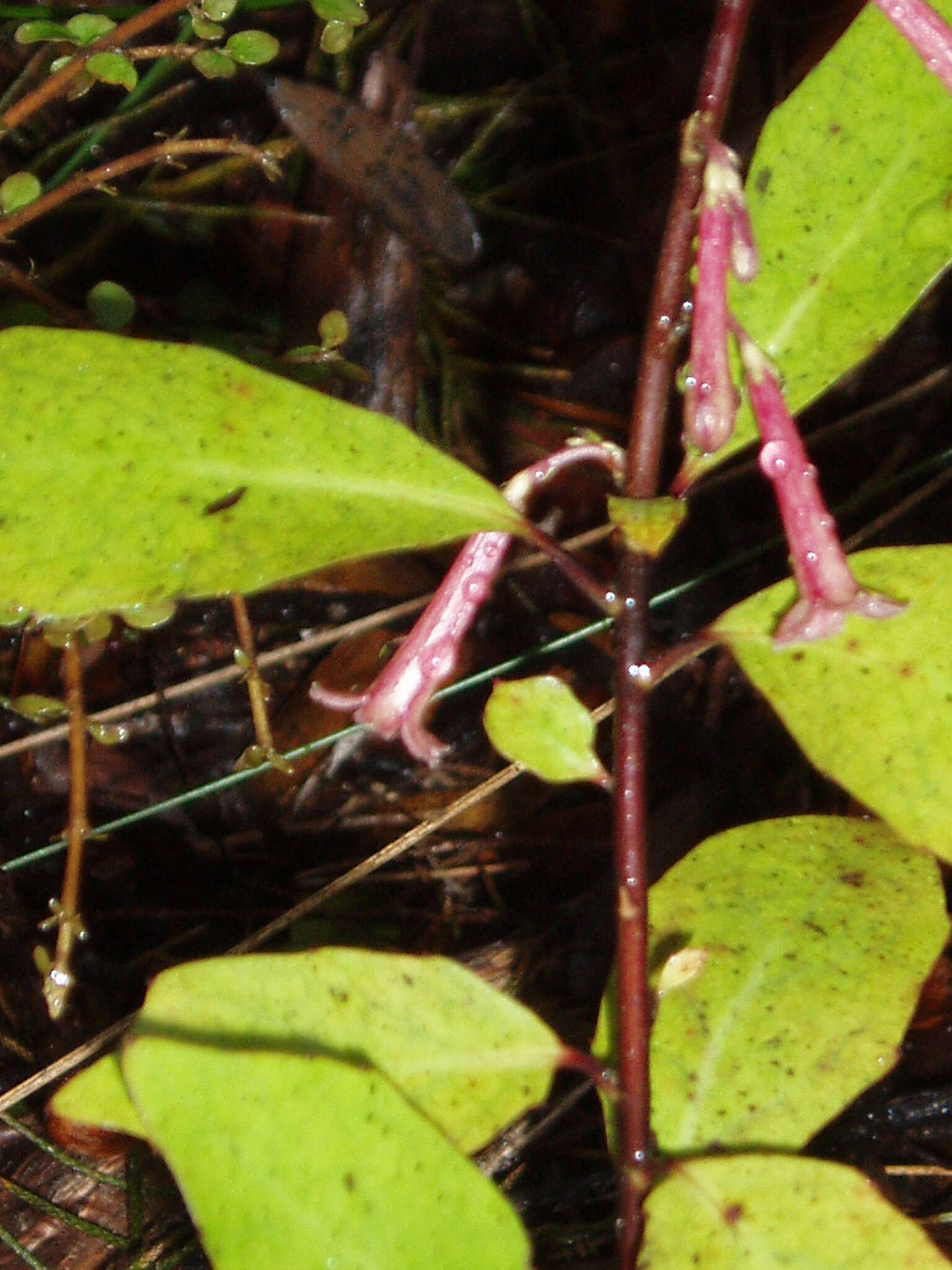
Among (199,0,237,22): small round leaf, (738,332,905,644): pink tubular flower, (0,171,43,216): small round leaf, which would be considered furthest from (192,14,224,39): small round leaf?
(738,332,905,644): pink tubular flower

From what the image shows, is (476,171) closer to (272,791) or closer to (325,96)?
(325,96)

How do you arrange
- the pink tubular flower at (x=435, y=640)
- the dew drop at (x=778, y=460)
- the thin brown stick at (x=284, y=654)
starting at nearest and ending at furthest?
1. the dew drop at (x=778, y=460)
2. the pink tubular flower at (x=435, y=640)
3. the thin brown stick at (x=284, y=654)

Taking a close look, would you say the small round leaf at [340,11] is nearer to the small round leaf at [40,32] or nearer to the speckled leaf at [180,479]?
the small round leaf at [40,32]

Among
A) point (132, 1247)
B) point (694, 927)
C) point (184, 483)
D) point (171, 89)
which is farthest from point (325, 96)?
point (132, 1247)

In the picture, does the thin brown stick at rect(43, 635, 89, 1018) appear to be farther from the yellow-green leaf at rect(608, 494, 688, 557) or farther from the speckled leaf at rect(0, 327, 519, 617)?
the yellow-green leaf at rect(608, 494, 688, 557)

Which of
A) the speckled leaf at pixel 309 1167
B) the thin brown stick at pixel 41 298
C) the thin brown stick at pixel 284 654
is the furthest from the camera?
the thin brown stick at pixel 284 654

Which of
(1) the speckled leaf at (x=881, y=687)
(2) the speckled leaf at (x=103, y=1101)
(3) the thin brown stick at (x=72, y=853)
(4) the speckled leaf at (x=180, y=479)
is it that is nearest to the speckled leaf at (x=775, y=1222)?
(1) the speckled leaf at (x=881, y=687)

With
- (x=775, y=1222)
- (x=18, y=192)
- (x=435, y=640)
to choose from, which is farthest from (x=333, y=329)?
(x=775, y=1222)
